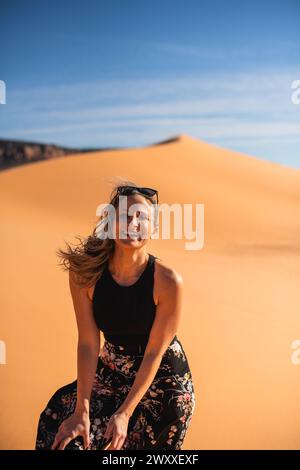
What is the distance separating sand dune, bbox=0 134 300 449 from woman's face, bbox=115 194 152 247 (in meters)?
0.27

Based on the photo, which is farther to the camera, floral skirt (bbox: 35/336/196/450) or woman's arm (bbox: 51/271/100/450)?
floral skirt (bbox: 35/336/196/450)

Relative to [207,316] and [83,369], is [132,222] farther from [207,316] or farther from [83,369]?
[207,316]

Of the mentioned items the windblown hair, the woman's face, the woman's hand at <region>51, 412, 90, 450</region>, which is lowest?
the woman's hand at <region>51, 412, 90, 450</region>

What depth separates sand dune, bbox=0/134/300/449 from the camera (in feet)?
12.2

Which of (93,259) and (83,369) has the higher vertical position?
(93,259)

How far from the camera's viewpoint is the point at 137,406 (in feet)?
8.61

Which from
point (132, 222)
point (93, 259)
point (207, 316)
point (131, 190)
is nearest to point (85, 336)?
point (93, 259)

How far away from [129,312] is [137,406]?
1.37ft

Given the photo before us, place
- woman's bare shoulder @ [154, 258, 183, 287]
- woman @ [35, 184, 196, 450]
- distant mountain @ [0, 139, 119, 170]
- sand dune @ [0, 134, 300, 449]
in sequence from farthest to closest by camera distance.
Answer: distant mountain @ [0, 139, 119, 170], sand dune @ [0, 134, 300, 449], woman's bare shoulder @ [154, 258, 183, 287], woman @ [35, 184, 196, 450]

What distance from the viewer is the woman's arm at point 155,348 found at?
2.45m

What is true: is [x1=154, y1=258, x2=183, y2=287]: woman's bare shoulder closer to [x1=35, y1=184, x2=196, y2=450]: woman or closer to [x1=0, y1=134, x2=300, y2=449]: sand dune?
[x1=35, y1=184, x2=196, y2=450]: woman

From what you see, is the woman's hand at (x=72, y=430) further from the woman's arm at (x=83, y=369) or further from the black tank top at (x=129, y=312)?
the black tank top at (x=129, y=312)

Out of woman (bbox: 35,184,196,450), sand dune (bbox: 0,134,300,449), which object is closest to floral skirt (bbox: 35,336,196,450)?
woman (bbox: 35,184,196,450)

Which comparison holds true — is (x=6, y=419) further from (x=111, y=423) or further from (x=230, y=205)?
(x=230, y=205)
